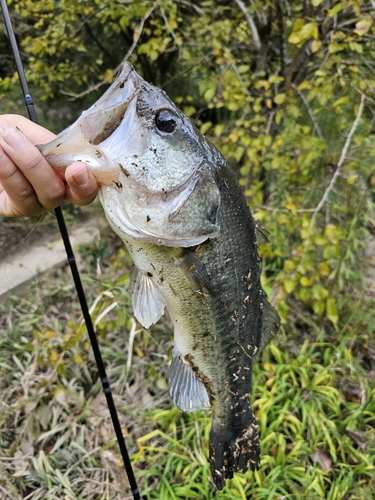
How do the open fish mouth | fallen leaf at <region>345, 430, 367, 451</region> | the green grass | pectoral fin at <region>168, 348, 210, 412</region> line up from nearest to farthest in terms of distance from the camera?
the open fish mouth
pectoral fin at <region>168, 348, 210, 412</region>
the green grass
fallen leaf at <region>345, 430, 367, 451</region>

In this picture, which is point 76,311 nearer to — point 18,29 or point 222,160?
point 222,160

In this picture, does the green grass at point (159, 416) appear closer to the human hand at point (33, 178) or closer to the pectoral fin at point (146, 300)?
the pectoral fin at point (146, 300)

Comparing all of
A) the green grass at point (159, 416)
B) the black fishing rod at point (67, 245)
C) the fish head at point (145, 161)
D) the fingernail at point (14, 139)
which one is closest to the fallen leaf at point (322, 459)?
the green grass at point (159, 416)

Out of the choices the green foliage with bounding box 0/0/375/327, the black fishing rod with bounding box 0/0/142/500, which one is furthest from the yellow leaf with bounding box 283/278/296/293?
the black fishing rod with bounding box 0/0/142/500

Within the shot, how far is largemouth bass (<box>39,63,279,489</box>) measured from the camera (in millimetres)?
966

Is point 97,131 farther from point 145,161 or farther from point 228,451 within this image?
point 228,451

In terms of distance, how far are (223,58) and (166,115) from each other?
78.6 inches

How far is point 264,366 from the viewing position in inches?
106

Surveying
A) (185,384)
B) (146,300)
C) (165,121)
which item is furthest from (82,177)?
(185,384)

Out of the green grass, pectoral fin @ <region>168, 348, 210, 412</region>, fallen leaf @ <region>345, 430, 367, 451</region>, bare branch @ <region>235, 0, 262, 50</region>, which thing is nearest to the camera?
pectoral fin @ <region>168, 348, 210, 412</region>

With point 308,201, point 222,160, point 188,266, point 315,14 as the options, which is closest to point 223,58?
point 315,14

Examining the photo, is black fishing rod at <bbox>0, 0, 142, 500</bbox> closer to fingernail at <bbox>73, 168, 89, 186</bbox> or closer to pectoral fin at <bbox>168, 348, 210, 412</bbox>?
pectoral fin at <bbox>168, 348, 210, 412</bbox>

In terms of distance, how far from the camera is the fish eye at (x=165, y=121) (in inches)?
39.7

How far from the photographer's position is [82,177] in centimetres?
95
